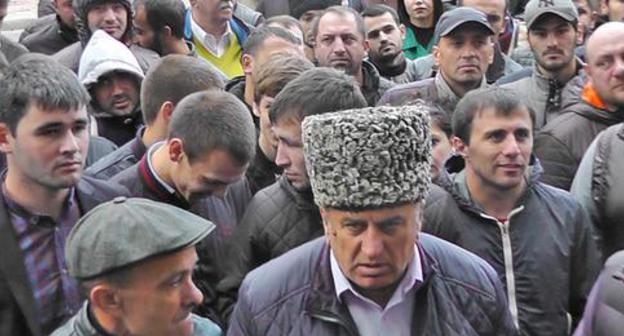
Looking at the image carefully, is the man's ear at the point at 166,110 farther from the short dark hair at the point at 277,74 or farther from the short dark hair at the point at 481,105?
the short dark hair at the point at 481,105

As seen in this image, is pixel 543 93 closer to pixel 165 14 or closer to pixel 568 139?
pixel 568 139

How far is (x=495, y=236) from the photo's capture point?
15.2 ft

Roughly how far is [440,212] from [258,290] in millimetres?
1452

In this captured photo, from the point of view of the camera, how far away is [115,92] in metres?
6.21

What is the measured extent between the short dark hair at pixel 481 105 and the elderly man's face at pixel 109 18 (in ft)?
9.24

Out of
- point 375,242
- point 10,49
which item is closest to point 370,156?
point 375,242

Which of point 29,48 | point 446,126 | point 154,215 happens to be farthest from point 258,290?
point 29,48

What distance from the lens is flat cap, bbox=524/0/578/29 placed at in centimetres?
677

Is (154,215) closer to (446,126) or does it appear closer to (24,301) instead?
(24,301)

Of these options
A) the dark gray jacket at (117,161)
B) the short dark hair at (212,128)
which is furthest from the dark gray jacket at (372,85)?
the short dark hair at (212,128)

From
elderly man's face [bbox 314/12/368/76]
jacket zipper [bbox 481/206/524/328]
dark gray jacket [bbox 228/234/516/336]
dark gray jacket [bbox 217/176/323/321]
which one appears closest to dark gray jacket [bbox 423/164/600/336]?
jacket zipper [bbox 481/206/524/328]

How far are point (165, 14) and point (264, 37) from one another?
919mm

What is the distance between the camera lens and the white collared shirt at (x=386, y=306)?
3297 mm

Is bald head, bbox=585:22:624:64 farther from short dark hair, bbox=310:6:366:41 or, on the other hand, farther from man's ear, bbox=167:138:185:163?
man's ear, bbox=167:138:185:163
